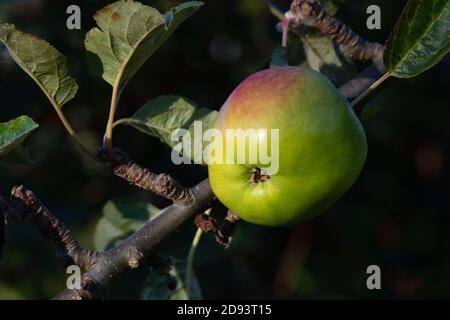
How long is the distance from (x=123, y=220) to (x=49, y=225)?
359 mm

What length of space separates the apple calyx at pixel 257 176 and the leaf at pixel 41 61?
299 millimetres

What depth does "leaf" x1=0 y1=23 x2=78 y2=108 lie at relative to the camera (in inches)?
38.9

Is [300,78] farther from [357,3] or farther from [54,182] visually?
[54,182]

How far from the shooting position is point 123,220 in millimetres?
1370

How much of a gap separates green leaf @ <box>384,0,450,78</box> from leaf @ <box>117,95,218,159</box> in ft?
0.91

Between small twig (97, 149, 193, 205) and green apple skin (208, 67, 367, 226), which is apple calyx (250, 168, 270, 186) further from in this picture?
small twig (97, 149, 193, 205)

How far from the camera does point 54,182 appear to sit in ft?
6.97

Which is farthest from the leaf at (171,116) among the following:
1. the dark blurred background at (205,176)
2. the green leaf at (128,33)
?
the dark blurred background at (205,176)

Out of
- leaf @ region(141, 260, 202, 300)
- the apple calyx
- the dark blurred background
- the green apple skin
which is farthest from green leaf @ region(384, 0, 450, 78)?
the dark blurred background

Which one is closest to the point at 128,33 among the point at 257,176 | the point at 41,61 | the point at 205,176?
the point at 41,61

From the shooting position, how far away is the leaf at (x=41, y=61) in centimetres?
99

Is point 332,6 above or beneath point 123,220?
above

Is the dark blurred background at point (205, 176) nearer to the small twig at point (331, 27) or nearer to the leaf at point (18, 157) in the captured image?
the small twig at point (331, 27)

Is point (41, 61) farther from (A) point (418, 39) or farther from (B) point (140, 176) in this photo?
(A) point (418, 39)
